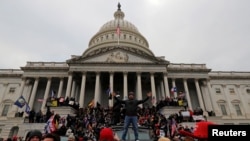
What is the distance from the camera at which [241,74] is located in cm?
5116

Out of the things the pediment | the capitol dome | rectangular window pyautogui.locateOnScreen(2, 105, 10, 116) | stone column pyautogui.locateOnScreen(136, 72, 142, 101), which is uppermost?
the capitol dome

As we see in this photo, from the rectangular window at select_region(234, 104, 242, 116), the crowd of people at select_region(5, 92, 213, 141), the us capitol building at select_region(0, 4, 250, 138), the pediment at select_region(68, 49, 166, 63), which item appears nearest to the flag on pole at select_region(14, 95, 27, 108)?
the crowd of people at select_region(5, 92, 213, 141)

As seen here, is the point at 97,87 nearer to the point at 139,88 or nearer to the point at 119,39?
the point at 139,88

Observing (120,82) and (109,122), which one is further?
(120,82)

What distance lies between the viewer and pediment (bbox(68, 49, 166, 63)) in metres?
42.6

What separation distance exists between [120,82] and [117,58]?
5.30 meters

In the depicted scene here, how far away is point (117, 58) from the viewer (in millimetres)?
43219

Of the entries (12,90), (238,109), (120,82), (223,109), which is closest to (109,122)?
(120,82)

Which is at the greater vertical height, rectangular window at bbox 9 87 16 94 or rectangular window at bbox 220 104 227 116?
rectangular window at bbox 9 87 16 94

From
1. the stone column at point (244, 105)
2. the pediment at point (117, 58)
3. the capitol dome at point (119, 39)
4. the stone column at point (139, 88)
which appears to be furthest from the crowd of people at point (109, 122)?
the capitol dome at point (119, 39)

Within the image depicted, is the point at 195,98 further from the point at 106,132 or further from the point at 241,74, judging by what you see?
the point at 106,132

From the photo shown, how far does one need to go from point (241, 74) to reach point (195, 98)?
13.3 metres

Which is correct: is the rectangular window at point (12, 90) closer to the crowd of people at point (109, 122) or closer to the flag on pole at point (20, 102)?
the flag on pole at point (20, 102)

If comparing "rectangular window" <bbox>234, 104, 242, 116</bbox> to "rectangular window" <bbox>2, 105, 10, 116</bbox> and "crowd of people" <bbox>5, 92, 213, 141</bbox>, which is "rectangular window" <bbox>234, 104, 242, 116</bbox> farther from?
"rectangular window" <bbox>2, 105, 10, 116</bbox>
